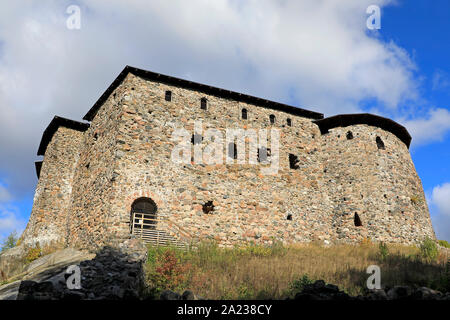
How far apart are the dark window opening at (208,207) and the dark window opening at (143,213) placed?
2.55 m

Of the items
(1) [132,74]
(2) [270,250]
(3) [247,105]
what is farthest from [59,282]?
(3) [247,105]

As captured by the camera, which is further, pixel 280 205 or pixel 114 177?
pixel 280 205

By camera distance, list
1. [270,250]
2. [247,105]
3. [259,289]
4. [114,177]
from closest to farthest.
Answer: [259,289] < [114,177] < [270,250] < [247,105]

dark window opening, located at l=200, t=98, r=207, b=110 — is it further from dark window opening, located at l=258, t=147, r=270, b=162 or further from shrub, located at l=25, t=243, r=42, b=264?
shrub, located at l=25, t=243, r=42, b=264

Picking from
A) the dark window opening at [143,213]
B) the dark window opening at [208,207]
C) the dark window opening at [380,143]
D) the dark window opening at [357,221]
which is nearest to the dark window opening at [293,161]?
the dark window opening at [357,221]

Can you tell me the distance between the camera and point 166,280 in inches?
453

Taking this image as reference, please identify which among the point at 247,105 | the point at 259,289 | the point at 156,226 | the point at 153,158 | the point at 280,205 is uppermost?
the point at 247,105

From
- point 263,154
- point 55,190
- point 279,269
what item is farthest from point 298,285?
point 55,190

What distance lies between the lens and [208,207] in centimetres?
1822

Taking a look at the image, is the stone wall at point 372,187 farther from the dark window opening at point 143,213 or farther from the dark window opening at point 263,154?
the dark window opening at point 143,213

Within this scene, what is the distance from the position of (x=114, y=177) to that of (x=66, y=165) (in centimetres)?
697

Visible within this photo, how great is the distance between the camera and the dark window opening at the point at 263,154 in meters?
20.6

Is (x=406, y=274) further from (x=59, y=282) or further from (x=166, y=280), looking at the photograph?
(x=59, y=282)

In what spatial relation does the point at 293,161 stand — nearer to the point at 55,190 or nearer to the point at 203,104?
the point at 203,104
